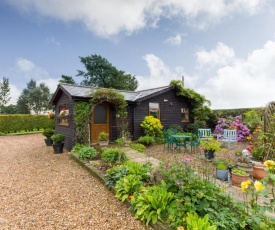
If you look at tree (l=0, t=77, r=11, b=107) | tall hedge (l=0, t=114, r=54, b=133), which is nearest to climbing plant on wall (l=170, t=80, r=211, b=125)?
tall hedge (l=0, t=114, r=54, b=133)

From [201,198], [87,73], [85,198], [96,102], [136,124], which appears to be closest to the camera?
[201,198]

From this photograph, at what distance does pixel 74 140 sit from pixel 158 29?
8.57 m

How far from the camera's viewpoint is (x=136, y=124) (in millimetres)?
9906

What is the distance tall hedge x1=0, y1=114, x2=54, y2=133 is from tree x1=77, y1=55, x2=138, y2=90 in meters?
13.2

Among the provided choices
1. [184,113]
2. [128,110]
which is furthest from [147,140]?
[184,113]

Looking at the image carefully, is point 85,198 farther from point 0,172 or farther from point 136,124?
point 136,124

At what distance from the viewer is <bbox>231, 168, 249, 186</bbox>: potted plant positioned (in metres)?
3.65

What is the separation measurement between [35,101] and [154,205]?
1632 inches

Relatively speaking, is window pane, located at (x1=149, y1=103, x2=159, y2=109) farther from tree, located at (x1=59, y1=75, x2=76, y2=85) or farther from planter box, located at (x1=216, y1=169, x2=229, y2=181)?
tree, located at (x1=59, y1=75, x2=76, y2=85)

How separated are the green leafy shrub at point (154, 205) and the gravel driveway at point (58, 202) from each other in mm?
191

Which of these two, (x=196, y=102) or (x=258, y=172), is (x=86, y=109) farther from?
(x=196, y=102)

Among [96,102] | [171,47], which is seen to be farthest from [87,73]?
[96,102]

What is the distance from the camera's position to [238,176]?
3707mm

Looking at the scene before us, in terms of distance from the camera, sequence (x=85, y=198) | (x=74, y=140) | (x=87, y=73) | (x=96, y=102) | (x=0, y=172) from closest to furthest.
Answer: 1. (x=85, y=198)
2. (x=0, y=172)
3. (x=74, y=140)
4. (x=96, y=102)
5. (x=87, y=73)
